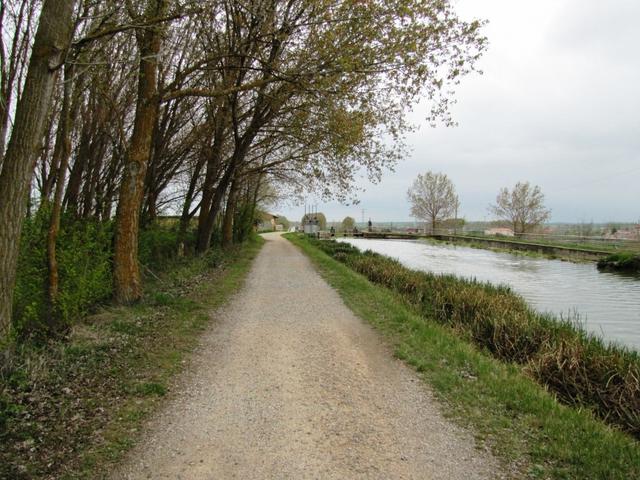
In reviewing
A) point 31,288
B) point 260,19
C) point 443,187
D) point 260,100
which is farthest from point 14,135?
point 443,187

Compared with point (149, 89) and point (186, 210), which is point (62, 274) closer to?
point (149, 89)

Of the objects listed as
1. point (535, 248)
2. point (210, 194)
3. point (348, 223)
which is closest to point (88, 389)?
point (210, 194)

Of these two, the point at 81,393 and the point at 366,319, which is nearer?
the point at 81,393

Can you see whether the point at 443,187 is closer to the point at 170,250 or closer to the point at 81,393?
the point at 170,250

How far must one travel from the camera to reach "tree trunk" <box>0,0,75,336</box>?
4320 millimetres

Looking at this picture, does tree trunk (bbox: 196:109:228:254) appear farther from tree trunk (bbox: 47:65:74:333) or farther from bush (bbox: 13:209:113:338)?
tree trunk (bbox: 47:65:74:333)

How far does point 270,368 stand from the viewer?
5137 mm

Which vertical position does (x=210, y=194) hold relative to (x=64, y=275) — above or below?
above

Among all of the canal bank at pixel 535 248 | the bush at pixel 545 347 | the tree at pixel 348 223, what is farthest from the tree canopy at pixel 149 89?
the tree at pixel 348 223

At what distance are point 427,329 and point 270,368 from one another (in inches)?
121

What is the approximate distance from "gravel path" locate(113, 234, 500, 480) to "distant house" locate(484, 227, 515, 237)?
4705cm

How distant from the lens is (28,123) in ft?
14.3

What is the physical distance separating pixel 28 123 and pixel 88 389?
283 cm

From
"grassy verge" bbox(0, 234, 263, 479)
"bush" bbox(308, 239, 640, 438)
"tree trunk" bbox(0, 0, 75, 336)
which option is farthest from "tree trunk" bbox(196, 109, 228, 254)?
"tree trunk" bbox(0, 0, 75, 336)
